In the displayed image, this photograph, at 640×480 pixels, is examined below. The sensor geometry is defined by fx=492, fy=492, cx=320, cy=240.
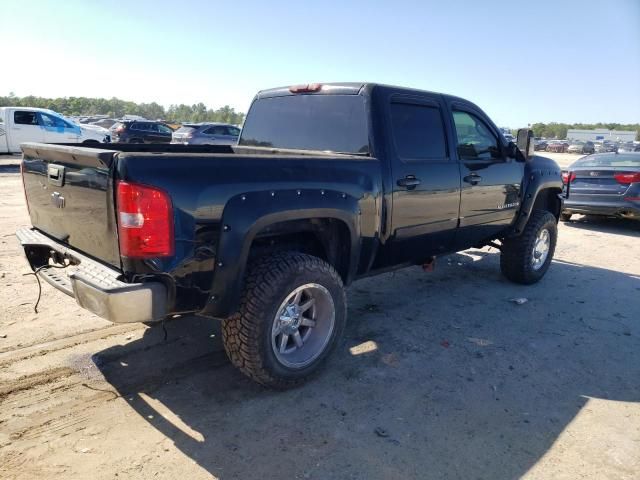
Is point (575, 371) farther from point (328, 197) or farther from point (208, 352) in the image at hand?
point (208, 352)

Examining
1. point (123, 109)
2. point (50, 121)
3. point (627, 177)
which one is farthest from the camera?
point (123, 109)

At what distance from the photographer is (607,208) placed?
900 cm

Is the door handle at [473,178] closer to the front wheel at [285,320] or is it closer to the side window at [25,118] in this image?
the front wheel at [285,320]

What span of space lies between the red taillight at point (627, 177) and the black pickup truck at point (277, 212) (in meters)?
4.99

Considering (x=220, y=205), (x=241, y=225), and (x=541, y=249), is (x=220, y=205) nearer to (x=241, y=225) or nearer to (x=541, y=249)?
(x=241, y=225)

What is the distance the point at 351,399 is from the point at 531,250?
3379 millimetres

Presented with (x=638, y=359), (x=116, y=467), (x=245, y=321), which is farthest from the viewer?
(x=638, y=359)

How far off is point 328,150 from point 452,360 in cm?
190

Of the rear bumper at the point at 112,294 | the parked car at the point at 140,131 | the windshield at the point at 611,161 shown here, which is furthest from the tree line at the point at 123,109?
the rear bumper at the point at 112,294

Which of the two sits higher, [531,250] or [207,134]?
[207,134]

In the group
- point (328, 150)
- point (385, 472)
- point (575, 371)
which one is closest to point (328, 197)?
point (328, 150)

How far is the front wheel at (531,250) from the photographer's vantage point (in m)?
5.51

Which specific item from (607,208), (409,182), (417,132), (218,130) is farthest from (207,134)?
(409,182)

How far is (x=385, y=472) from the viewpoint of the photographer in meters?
2.47
